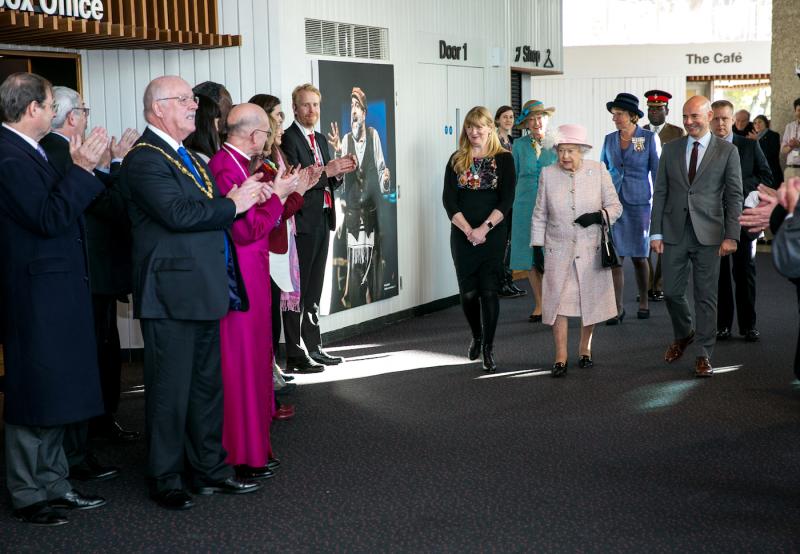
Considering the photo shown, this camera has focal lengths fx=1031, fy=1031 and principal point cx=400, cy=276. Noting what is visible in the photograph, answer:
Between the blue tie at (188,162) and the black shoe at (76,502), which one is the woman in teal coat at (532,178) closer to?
the blue tie at (188,162)

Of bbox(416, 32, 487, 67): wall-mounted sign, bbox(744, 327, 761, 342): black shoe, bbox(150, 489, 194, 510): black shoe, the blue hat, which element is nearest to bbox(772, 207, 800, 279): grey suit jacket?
bbox(150, 489, 194, 510): black shoe

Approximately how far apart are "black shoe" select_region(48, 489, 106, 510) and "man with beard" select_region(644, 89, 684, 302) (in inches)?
235

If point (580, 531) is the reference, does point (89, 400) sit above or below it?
above

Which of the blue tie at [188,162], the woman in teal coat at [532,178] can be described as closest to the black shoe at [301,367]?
the woman in teal coat at [532,178]

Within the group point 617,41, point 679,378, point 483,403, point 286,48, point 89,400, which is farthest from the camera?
point 617,41

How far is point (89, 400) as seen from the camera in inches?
164

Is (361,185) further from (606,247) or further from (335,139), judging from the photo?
(606,247)

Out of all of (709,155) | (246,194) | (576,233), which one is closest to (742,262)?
(709,155)

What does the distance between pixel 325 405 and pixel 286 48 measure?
9.28 feet

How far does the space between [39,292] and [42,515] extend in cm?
90

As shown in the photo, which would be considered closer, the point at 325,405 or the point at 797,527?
the point at 797,527

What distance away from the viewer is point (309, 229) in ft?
23.1

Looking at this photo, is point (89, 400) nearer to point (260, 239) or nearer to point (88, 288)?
point (88, 288)

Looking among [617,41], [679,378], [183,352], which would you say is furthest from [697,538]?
[617,41]
